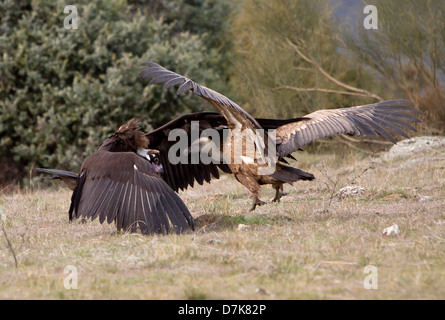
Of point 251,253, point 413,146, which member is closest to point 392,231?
point 251,253

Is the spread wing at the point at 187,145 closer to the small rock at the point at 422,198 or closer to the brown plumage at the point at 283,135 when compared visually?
the brown plumage at the point at 283,135

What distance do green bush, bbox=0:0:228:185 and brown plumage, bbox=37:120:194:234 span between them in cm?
915

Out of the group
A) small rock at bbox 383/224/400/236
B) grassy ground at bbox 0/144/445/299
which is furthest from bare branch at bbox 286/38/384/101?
small rock at bbox 383/224/400/236

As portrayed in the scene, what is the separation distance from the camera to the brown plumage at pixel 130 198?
17.8ft

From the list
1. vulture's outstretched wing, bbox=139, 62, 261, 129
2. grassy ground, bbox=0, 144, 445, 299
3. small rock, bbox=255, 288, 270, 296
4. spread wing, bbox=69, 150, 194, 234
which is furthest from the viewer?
spread wing, bbox=69, 150, 194, 234

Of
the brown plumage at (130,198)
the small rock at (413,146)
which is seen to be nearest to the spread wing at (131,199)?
the brown plumage at (130,198)

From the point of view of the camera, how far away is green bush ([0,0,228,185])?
15.0m

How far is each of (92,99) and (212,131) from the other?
9.08 metres

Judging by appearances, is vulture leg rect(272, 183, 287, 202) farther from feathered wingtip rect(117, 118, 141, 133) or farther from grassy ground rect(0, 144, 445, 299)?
feathered wingtip rect(117, 118, 141, 133)

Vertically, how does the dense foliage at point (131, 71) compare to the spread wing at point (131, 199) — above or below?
above

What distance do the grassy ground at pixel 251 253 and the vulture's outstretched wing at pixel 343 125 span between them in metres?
0.79

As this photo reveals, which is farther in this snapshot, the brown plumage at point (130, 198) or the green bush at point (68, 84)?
the green bush at point (68, 84)

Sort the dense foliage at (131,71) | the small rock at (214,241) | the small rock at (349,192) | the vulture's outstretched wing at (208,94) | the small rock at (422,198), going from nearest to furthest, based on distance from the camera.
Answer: the small rock at (214,241)
the vulture's outstretched wing at (208,94)
the small rock at (422,198)
the small rock at (349,192)
the dense foliage at (131,71)
